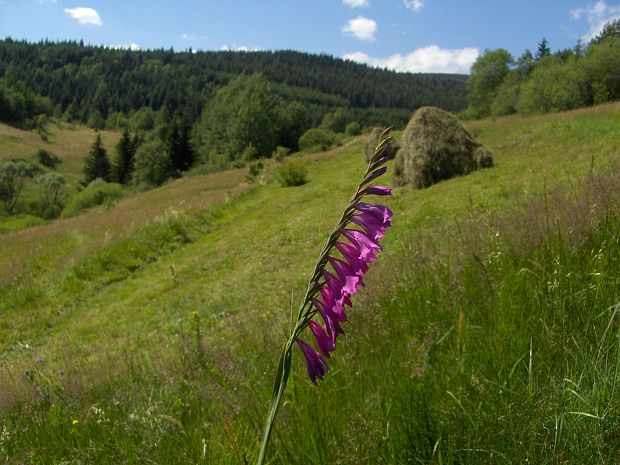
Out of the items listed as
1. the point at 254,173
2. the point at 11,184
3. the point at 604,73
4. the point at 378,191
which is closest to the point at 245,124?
the point at 11,184

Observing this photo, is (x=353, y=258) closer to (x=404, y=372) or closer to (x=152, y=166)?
(x=404, y=372)

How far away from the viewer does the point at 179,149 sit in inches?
2525

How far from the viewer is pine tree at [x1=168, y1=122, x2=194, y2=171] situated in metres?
63.9

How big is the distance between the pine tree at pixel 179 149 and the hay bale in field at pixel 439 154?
176 feet

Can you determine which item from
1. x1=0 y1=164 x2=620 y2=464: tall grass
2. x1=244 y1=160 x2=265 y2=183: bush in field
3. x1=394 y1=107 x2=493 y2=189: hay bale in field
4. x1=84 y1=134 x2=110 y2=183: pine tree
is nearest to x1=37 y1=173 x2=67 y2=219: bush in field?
x1=84 y1=134 x2=110 y2=183: pine tree

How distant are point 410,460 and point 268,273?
27.3 ft

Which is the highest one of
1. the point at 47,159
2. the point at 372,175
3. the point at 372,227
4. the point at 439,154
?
the point at 47,159

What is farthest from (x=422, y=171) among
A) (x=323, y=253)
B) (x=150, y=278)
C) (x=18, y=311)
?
(x=323, y=253)

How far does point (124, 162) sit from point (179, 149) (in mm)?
13280

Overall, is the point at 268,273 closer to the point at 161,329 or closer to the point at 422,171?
the point at 161,329

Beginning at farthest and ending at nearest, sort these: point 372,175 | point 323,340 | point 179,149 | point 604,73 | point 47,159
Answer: point 47,159, point 179,149, point 604,73, point 323,340, point 372,175

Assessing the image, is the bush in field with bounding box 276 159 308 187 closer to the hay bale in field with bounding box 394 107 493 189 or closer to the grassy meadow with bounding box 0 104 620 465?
the hay bale in field with bounding box 394 107 493 189

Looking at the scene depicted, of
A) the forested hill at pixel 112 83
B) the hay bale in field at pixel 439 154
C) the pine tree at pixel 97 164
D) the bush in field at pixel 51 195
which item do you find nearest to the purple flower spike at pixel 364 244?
the hay bale in field at pixel 439 154

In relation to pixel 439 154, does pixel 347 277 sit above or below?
below
